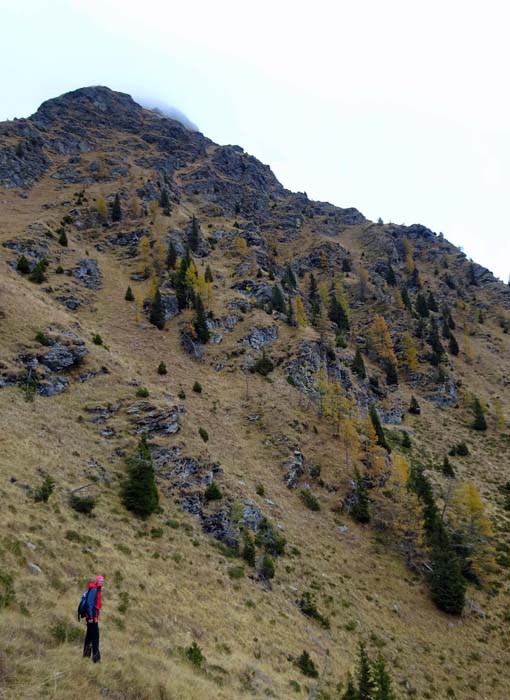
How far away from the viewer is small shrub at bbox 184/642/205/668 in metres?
15.9

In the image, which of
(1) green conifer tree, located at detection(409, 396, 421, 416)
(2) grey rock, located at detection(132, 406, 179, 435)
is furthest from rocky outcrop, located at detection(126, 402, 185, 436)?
(1) green conifer tree, located at detection(409, 396, 421, 416)

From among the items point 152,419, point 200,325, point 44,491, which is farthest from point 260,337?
point 44,491

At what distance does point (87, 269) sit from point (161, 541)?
2553 inches

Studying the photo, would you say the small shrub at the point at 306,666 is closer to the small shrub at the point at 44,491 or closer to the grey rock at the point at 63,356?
the small shrub at the point at 44,491

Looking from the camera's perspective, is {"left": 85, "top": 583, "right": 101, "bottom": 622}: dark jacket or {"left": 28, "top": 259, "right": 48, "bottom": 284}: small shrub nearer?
{"left": 85, "top": 583, "right": 101, "bottom": 622}: dark jacket

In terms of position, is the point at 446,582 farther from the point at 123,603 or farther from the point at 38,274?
the point at 38,274

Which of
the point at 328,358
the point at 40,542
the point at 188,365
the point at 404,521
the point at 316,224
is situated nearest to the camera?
the point at 40,542

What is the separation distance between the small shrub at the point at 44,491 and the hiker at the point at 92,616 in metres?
12.6

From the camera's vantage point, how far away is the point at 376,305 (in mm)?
115062

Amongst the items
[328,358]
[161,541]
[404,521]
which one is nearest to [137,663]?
[161,541]

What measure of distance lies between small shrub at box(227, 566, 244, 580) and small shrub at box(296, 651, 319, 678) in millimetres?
6982

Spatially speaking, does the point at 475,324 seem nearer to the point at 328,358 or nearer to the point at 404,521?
the point at 328,358

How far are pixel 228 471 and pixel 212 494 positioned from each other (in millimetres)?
5849

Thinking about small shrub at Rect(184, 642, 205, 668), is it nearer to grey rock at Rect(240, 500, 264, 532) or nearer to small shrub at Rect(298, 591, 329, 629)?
small shrub at Rect(298, 591, 329, 629)
